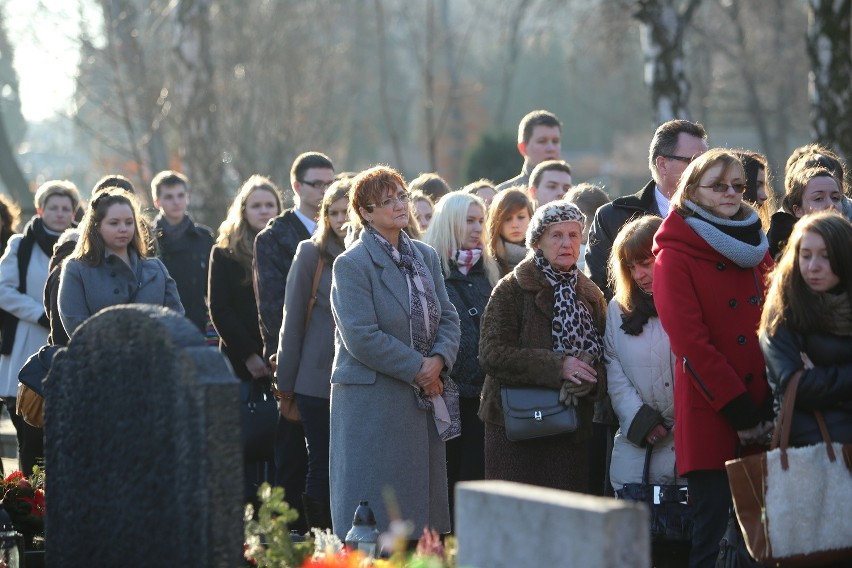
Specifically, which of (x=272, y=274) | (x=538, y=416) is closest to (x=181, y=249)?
(x=272, y=274)

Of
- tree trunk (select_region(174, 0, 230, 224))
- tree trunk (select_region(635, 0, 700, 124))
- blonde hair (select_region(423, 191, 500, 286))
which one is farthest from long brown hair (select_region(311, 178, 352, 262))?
tree trunk (select_region(174, 0, 230, 224))

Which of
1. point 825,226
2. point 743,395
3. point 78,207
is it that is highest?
point 78,207

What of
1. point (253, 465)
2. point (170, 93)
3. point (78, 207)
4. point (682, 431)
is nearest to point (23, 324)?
point (78, 207)

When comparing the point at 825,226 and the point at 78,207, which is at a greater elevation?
the point at 78,207

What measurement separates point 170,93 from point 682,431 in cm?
1451

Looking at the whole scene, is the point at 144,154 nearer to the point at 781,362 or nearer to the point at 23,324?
the point at 23,324

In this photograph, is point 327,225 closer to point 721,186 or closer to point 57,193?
point 721,186

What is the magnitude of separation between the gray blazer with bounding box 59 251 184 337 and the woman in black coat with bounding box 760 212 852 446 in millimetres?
3713

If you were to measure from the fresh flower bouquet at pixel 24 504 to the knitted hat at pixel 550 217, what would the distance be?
287 cm

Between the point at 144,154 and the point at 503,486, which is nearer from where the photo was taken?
the point at 503,486

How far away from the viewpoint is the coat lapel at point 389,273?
692cm

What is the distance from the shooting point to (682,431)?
6.41 m

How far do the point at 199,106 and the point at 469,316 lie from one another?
11.1 metres

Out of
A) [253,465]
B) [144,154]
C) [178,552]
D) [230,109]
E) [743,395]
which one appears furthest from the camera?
[230,109]
